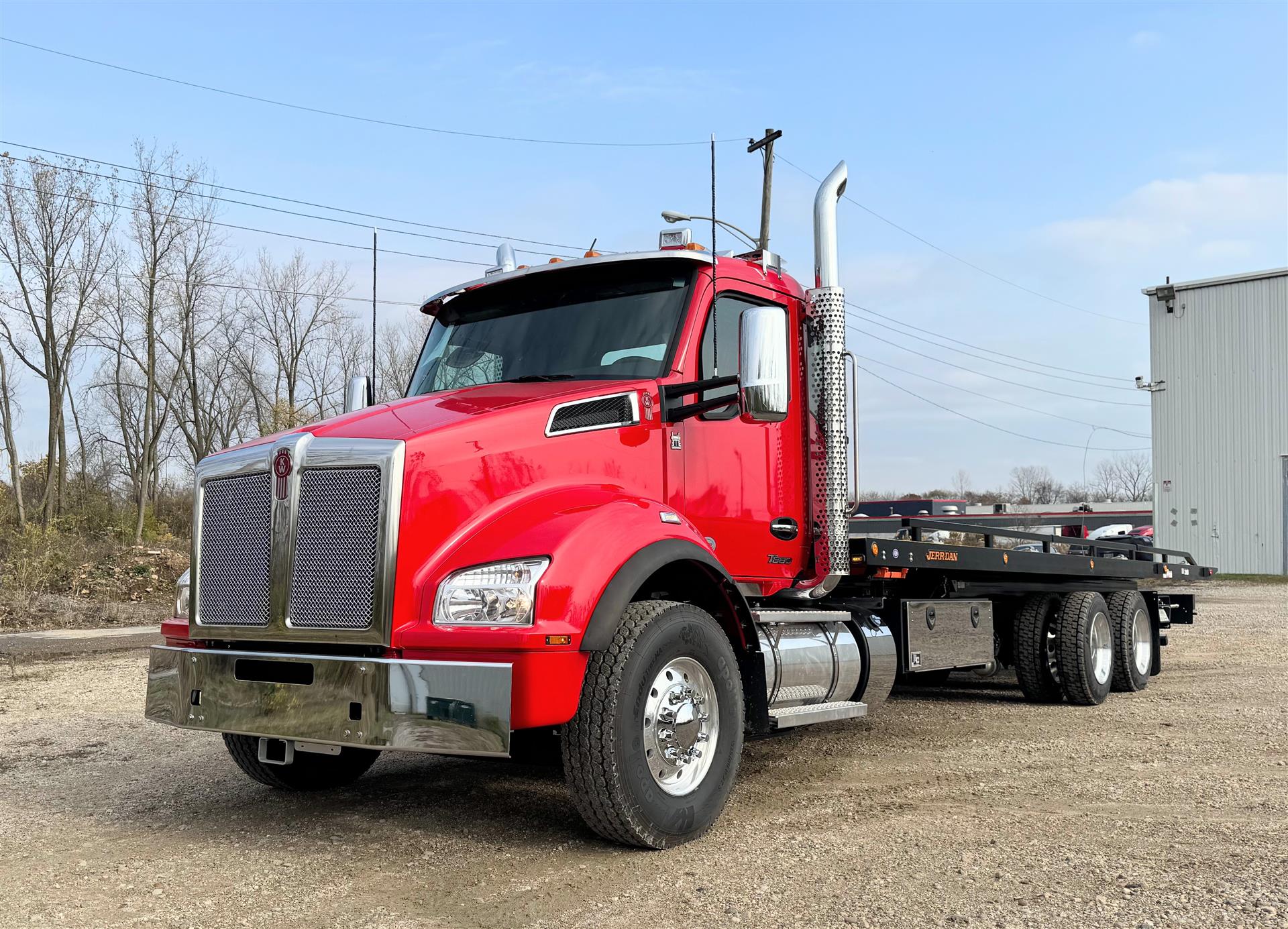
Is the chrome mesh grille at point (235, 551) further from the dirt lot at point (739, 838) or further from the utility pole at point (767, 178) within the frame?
the utility pole at point (767, 178)

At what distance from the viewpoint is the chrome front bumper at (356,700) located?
4.16m

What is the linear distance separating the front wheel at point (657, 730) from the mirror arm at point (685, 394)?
0.99 m

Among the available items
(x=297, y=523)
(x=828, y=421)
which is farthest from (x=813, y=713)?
(x=297, y=523)

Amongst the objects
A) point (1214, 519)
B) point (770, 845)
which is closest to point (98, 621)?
point (770, 845)

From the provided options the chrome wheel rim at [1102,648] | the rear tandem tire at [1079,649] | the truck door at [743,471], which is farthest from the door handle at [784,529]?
the chrome wheel rim at [1102,648]

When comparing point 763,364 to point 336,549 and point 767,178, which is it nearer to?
point 336,549

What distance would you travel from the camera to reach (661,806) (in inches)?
183

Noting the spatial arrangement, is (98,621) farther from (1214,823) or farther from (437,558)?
(1214,823)

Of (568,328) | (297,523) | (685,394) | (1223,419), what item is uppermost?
(1223,419)

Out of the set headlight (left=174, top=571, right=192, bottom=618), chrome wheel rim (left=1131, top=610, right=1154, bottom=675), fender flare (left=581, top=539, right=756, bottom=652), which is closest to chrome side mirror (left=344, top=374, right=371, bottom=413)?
headlight (left=174, top=571, right=192, bottom=618)

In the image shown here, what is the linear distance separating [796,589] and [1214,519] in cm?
3147

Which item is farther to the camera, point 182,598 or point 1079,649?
point 1079,649

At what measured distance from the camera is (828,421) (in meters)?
6.64

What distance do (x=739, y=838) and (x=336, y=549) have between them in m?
2.11
